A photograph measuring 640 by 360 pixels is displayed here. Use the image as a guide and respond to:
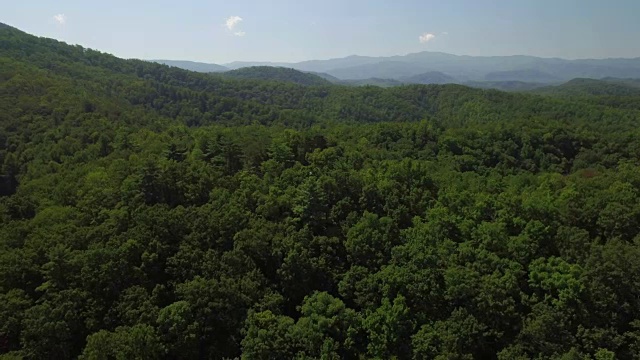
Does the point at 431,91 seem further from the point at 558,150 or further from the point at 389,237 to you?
the point at 389,237

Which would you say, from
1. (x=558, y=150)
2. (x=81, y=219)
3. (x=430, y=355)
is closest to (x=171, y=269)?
(x=81, y=219)

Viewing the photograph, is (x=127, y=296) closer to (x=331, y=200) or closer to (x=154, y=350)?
(x=154, y=350)

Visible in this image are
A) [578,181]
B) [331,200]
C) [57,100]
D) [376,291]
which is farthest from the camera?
[57,100]

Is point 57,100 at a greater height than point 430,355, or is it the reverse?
point 57,100

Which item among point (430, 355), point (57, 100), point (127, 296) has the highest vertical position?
point (57, 100)

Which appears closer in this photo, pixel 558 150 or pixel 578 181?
pixel 578 181

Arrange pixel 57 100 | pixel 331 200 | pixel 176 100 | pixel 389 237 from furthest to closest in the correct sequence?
pixel 176 100, pixel 57 100, pixel 331 200, pixel 389 237
